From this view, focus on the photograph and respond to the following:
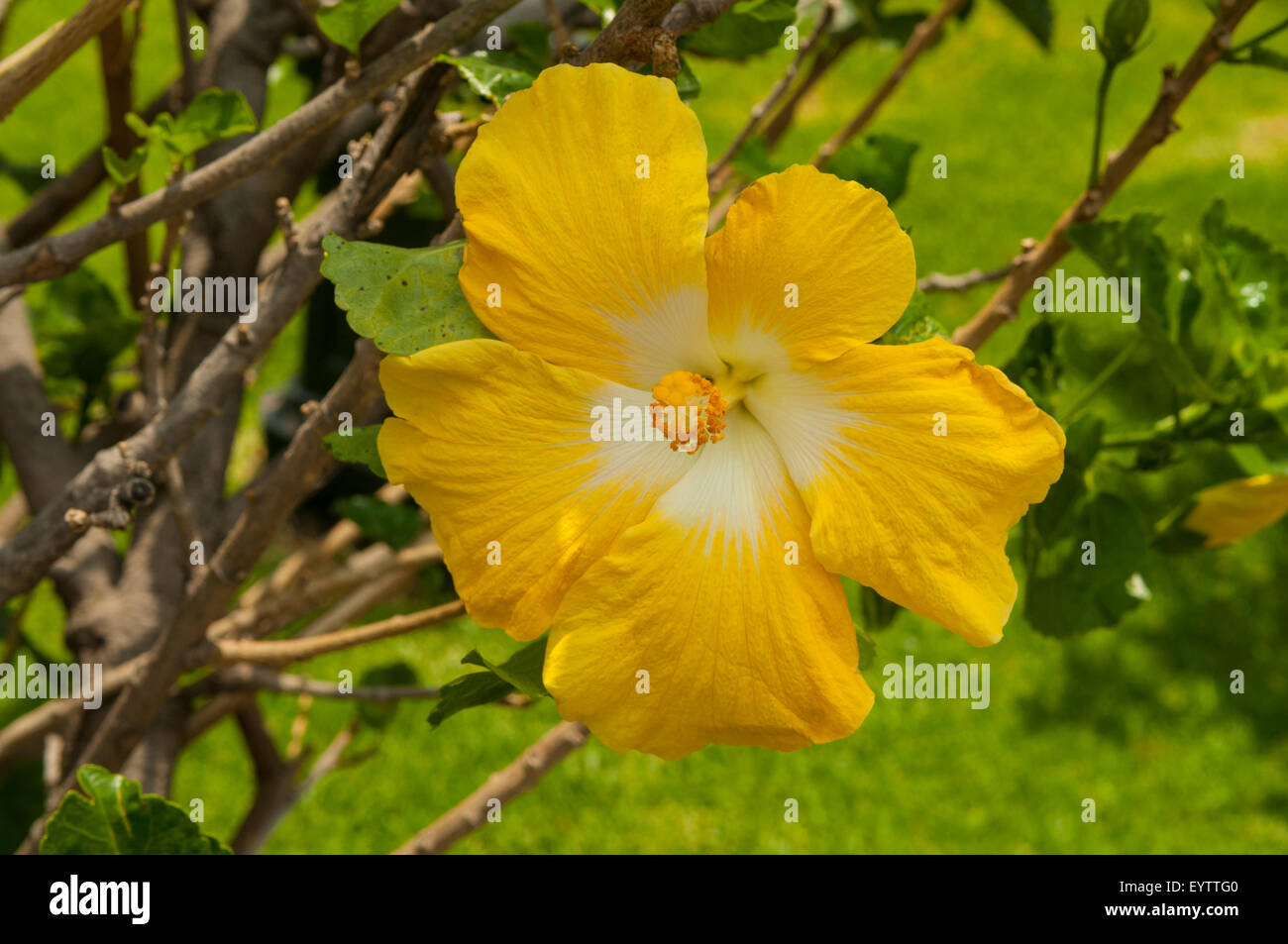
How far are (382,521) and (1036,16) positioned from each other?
116 centimetres

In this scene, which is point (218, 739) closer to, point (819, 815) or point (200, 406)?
point (819, 815)

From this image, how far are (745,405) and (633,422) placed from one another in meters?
0.10

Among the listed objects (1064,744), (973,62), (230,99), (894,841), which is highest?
(973,62)

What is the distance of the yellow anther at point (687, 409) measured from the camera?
0.82 m

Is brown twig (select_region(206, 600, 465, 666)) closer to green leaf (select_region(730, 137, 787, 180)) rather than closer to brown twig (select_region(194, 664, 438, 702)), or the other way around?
brown twig (select_region(194, 664, 438, 702))

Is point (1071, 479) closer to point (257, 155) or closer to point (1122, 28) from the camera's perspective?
point (1122, 28)

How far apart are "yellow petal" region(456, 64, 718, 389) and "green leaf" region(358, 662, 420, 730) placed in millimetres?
1082

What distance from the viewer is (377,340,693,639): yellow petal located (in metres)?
0.74

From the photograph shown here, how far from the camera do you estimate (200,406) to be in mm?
1081

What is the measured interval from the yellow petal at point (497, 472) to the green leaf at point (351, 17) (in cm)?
37

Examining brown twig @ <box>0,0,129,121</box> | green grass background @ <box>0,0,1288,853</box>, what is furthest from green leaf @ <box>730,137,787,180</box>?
green grass background @ <box>0,0,1288,853</box>

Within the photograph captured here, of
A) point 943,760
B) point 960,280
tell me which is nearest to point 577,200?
point 960,280

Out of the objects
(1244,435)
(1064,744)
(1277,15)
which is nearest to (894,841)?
(1064,744)
